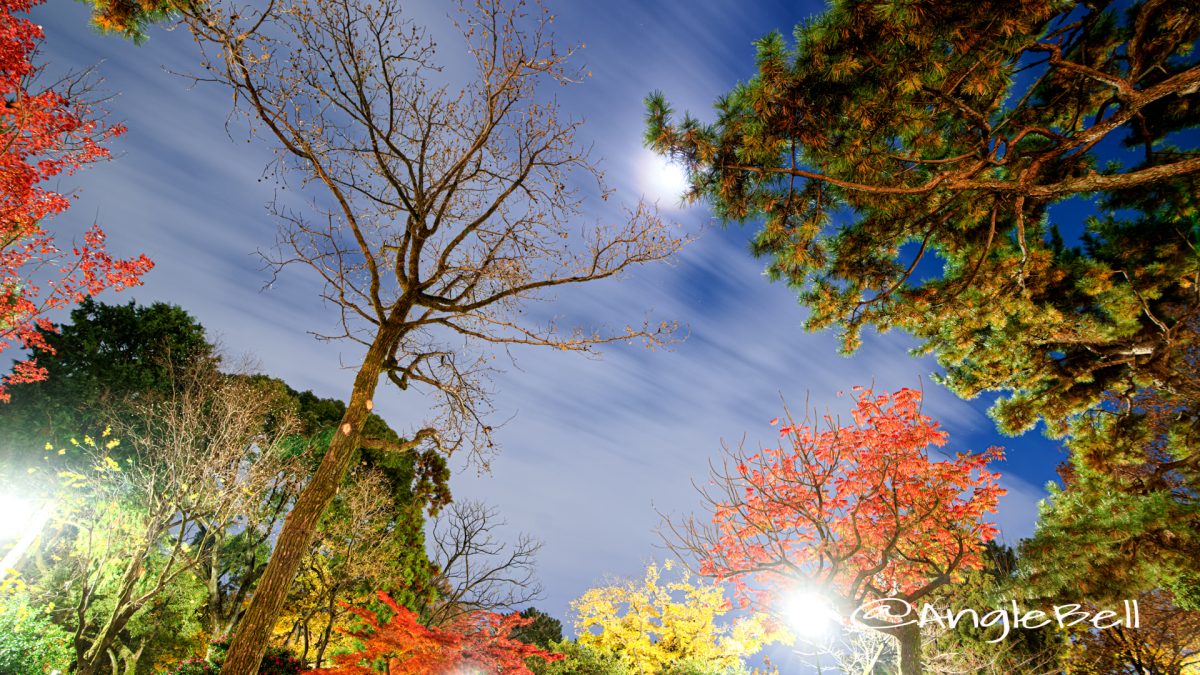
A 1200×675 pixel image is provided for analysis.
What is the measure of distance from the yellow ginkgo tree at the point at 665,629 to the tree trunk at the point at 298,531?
39.8ft

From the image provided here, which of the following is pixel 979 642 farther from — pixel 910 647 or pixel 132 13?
pixel 132 13

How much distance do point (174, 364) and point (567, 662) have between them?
15069mm

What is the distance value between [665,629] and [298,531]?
535 inches

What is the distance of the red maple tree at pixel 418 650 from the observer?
573 centimetres

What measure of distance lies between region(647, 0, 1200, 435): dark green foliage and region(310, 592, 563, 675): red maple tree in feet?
20.2

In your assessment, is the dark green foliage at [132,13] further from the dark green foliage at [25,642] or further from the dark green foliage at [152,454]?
the dark green foliage at [25,642]

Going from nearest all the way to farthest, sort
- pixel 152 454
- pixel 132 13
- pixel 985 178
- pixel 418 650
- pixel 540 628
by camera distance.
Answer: pixel 985 178 < pixel 132 13 < pixel 418 650 < pixel 152 454 < pixel 540 628

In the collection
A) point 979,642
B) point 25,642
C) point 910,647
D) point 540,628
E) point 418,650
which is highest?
point 979,642

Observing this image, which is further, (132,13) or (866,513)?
(866,513)

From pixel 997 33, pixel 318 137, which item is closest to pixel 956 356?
pixel 997 33

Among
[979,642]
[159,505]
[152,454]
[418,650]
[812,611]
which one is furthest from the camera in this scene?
[152,454]

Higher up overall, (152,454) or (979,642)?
(979,642)

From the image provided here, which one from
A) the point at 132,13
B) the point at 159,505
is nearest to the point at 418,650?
the point at 159,505

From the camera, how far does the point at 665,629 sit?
583 inches
